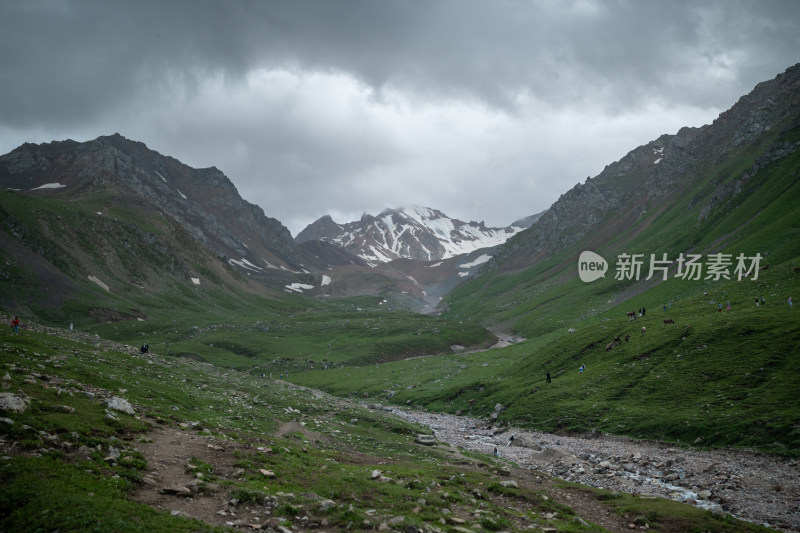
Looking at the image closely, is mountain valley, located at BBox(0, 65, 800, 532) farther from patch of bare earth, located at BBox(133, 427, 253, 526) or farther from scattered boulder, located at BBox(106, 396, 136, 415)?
scattered boulder, located at BBox(106, 396, 136, 415)

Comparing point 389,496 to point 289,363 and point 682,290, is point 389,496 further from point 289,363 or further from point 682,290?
point 682,290

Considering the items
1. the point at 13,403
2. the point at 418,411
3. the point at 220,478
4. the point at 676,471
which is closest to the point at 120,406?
the point at 13,403

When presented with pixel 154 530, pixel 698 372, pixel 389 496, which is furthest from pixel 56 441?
pixel 698 372

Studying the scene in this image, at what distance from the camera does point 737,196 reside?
163 metres

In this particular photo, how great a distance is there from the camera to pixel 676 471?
1373 inches

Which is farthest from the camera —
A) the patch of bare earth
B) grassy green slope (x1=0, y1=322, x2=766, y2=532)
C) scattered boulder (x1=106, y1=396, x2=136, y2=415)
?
scattered boulder (x1=106, y1=396, x2=136, y2=415)

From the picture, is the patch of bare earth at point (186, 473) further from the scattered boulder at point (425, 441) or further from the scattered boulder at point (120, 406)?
the scattered boulder at point (425, 441)

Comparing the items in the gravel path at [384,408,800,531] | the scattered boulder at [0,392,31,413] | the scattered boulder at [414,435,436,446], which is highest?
the scattered boulder at [0,392,31,413]

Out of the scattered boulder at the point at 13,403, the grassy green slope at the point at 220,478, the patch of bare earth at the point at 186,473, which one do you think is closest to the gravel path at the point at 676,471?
the grassy green slope at the point at 220,478

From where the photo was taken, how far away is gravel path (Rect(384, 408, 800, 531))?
27.6 metres

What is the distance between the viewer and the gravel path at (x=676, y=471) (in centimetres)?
2762

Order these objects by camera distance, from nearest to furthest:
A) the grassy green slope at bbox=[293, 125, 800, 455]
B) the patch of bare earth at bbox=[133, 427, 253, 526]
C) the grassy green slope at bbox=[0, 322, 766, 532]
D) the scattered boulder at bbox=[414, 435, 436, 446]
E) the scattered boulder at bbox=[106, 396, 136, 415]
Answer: the grassy green slope at bbox=[0, 322, 766, 532], the patch of bare earth at bbox=[133, 427, 253, 526], the scattered boulder at bbox=[106, 396, 136, 415], the grassy green slope at bbox=[293, 125, 800, 455], the scattered boulder at bbox=[414, 435, 436, 446]

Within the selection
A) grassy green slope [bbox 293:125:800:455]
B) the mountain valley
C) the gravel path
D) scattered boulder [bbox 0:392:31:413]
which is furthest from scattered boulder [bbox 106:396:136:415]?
grassy green slope [bbox 293:125:800:455]

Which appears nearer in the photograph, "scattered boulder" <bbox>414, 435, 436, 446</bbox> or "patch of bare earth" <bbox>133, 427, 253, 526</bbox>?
"patch of bare earth" <bbox>133, 427, 253, 526</bbox>
